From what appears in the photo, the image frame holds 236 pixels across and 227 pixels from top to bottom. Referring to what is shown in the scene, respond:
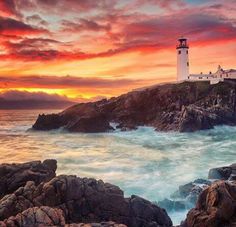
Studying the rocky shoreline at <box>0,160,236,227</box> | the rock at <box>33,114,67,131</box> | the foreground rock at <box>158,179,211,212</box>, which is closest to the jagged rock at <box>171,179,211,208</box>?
the foreground rock at <box>158,179,211,212</box>

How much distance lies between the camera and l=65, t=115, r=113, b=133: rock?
64787 millimetres

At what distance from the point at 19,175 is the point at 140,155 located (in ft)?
65.7

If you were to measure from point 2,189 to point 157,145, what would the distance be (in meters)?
29.5

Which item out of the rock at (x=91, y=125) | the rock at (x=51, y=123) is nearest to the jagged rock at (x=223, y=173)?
the rock at (x=91, y=125)

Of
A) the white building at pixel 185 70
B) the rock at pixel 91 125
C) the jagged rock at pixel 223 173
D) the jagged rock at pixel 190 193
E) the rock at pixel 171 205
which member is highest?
the white building at pixel 185 70

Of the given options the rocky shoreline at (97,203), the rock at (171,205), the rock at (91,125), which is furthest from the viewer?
the rock at (91,125)

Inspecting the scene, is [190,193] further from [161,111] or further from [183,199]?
[161,111]

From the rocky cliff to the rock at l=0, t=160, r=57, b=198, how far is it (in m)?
41.0

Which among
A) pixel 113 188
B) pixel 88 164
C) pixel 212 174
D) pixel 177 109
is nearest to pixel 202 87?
pixel 177 109

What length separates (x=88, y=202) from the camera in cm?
1714

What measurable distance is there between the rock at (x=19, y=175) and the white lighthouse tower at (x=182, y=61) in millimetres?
69359

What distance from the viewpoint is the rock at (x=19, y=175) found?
19500 mm

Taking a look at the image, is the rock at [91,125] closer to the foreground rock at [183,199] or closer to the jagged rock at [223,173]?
the jagged rock at [223,173]

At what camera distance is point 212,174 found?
25.7 metres
